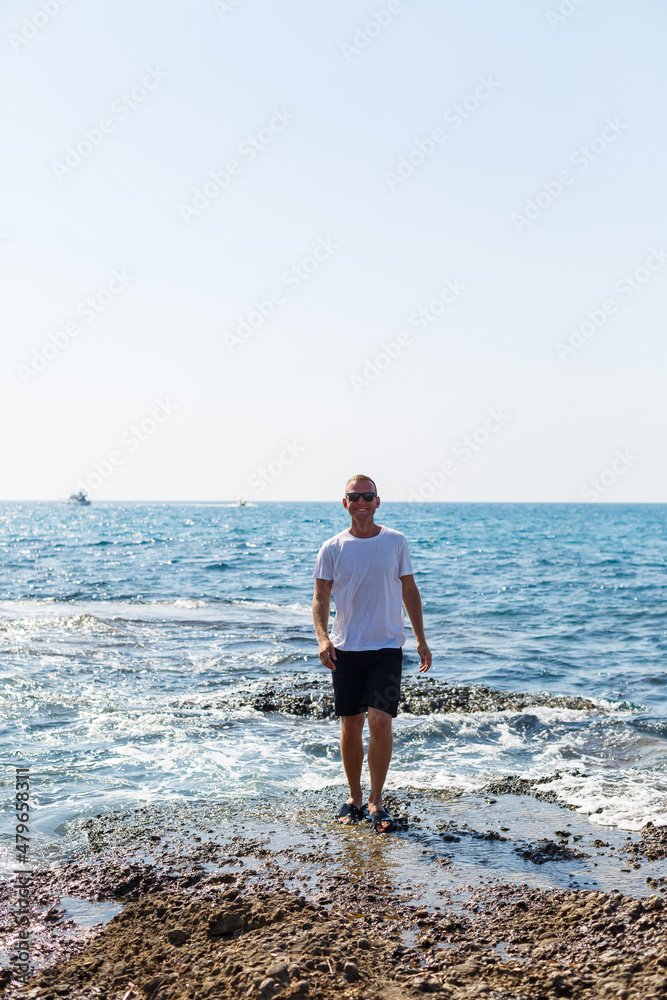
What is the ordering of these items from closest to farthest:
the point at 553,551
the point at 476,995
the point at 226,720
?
the point at 476,995 → the point at 226,720 → the point at 553,551

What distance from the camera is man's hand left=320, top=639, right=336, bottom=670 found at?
539cm

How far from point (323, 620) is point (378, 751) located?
1006 millimetres

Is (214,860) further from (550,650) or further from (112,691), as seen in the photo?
(550,650)

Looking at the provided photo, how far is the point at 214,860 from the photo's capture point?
15.4ft

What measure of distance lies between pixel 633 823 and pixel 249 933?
3.08 meters

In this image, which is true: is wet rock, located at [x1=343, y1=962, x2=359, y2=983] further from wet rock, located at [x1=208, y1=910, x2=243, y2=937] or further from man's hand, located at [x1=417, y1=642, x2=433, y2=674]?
man's hand, located at [x1=417, y1=642, x2=433, y2=674]

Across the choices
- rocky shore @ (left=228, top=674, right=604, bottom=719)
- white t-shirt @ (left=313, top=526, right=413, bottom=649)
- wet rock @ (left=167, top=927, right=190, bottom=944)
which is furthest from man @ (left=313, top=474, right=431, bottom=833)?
rocky shore @ (left=228, top=674, right=604, bottom=719)

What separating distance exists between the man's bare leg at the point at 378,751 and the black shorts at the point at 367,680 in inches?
2.4

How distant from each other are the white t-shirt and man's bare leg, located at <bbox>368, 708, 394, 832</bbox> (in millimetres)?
503

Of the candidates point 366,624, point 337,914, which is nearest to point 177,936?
point 337,914

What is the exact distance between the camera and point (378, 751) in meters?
5.49

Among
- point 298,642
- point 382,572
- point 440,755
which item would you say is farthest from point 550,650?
point 382,572

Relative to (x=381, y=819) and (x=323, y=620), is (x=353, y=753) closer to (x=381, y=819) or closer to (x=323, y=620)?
(x=381, y=819)

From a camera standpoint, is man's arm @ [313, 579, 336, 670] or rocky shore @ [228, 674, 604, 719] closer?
man's arm @ [313, 579, 336, 670]
